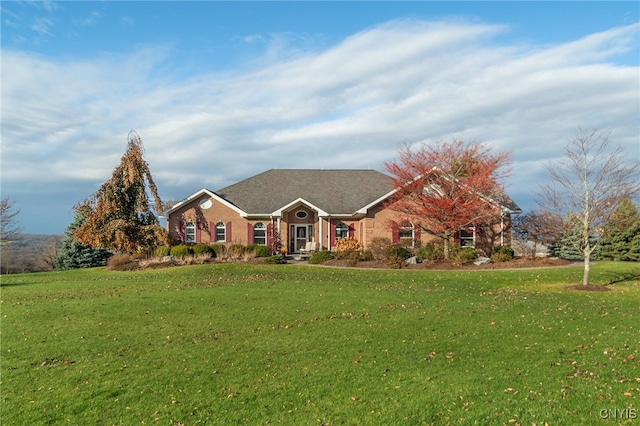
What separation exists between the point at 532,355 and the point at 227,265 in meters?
20.0

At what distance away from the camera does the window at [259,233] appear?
34.2 m

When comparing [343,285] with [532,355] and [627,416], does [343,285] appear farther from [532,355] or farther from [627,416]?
[627,416]

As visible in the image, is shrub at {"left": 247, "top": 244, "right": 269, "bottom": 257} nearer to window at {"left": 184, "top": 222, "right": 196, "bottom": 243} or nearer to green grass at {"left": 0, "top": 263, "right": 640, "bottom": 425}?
window at {"left": 184, "top": 222, "right": 196, "bottom": 243}

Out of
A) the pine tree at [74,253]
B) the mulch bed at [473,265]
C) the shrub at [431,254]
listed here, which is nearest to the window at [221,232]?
the mulch bed at [473,265]

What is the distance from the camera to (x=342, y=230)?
34.1m

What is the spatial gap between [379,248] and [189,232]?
15092 millimetres

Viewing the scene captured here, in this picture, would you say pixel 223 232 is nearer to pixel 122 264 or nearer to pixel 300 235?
pixel 300 235

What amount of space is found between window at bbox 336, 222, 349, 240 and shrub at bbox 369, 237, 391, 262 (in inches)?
244

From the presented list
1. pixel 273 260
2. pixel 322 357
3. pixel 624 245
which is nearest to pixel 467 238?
pixel 624 245

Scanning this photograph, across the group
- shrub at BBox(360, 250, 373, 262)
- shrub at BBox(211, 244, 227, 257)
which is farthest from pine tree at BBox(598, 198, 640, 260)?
shrub at BBox(211, 244, 227, 257)

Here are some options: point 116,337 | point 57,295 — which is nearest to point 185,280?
point 57,295

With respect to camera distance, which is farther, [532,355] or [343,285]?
[343,285]

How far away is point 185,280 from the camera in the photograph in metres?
21.1

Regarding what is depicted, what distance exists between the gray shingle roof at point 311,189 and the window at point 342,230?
3.79ft
